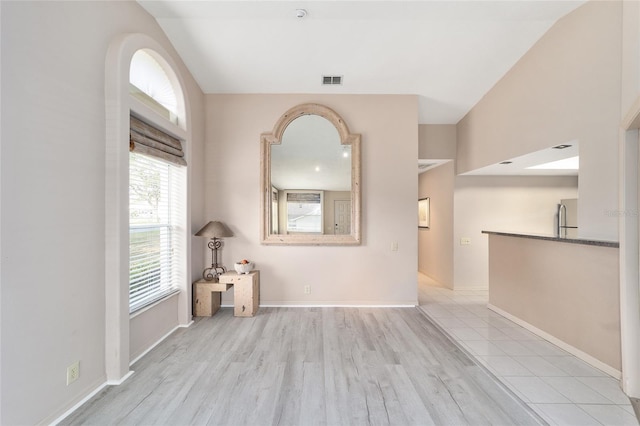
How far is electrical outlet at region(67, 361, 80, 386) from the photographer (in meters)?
1.68

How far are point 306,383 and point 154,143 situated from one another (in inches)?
101

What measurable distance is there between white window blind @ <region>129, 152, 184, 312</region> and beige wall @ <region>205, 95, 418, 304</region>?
770 mm

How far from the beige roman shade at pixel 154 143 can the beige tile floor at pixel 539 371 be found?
3.60 meters

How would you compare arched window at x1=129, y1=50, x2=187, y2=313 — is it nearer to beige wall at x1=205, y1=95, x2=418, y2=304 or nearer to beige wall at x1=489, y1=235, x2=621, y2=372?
beige wall at x1=205, y1=95, x2=418, y2=304

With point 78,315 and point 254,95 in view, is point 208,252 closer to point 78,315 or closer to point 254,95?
point 78,315

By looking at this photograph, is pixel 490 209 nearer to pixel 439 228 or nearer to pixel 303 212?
pixel 439 228

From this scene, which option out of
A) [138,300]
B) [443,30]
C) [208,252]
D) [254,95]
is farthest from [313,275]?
[443,30]

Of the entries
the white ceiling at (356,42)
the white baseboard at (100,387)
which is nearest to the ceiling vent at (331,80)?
the white ceiling at (356,42)

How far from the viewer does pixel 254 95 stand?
3686mm

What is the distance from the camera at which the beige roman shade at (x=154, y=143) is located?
7.26 ft

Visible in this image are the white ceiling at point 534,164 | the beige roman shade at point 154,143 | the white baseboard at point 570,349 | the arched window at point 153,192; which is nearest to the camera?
the white baseboard at point 570,349

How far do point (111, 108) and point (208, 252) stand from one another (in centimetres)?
217

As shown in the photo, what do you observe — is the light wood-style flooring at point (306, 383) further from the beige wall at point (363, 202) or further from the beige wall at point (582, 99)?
the beige wall at point (582, 99)

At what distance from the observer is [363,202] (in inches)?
146
